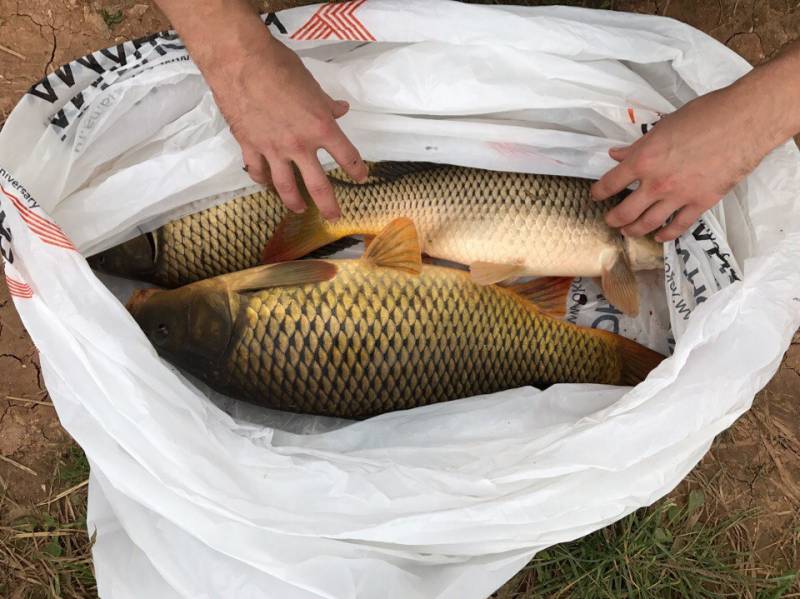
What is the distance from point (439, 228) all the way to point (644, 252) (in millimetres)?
360

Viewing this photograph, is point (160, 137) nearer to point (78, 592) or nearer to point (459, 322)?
point (459, 322)

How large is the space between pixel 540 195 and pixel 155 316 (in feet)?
2.19

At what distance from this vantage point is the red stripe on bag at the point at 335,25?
1207 millimetres

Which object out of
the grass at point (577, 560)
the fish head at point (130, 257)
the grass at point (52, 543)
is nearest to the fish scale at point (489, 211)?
the fish head at point (130, 257)

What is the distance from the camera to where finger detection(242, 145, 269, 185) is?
1.07 m

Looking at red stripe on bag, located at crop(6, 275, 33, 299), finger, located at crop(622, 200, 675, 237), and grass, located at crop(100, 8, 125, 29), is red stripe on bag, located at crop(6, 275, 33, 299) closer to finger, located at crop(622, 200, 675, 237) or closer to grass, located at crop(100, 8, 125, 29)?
grass, located at crop(100, 8, 125, 29)

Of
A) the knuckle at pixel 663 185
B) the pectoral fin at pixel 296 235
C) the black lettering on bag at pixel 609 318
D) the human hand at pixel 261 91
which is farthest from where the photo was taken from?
the black lettering on bag at pixel 609 318

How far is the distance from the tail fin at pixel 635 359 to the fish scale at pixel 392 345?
20 mm

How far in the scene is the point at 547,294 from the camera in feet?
4.46

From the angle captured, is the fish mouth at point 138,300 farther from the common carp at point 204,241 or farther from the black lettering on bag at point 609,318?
the black lettering on bag at point 609,318

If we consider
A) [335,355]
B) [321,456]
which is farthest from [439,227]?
[321,456]

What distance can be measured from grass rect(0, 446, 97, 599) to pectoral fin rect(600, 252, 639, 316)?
3.47 ft

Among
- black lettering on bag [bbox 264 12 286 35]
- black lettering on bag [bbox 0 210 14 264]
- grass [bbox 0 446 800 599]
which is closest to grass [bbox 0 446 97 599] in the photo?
grass [bbox 0 446 800 599]

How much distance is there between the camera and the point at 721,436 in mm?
1569
